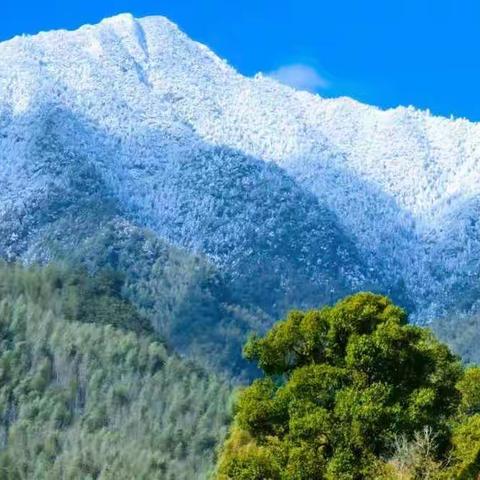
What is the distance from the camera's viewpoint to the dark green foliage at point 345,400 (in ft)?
117

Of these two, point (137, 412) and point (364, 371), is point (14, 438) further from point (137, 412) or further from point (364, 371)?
point (364, 371)

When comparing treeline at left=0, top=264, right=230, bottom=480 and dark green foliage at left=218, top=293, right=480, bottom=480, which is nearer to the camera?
dark green foliage at left=218, top=293, right=480, bottom=480

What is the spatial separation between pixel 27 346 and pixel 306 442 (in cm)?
16817

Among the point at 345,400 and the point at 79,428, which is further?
the point at 79,428

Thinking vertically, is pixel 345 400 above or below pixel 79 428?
below

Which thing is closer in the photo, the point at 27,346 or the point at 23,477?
the point at 23,477

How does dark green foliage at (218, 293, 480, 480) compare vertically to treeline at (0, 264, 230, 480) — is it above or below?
below

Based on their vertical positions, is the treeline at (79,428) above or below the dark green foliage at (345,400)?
above

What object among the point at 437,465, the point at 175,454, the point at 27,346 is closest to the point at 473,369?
the point at 437,465

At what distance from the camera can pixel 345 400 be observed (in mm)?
35750

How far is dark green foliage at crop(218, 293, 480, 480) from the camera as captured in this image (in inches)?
1405

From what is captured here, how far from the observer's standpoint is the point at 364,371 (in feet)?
121

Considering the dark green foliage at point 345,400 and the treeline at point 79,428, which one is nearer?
the dark green foliage at point 345,400

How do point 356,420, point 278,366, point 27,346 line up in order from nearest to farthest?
point 356,420
point 278,366
point 27,346
